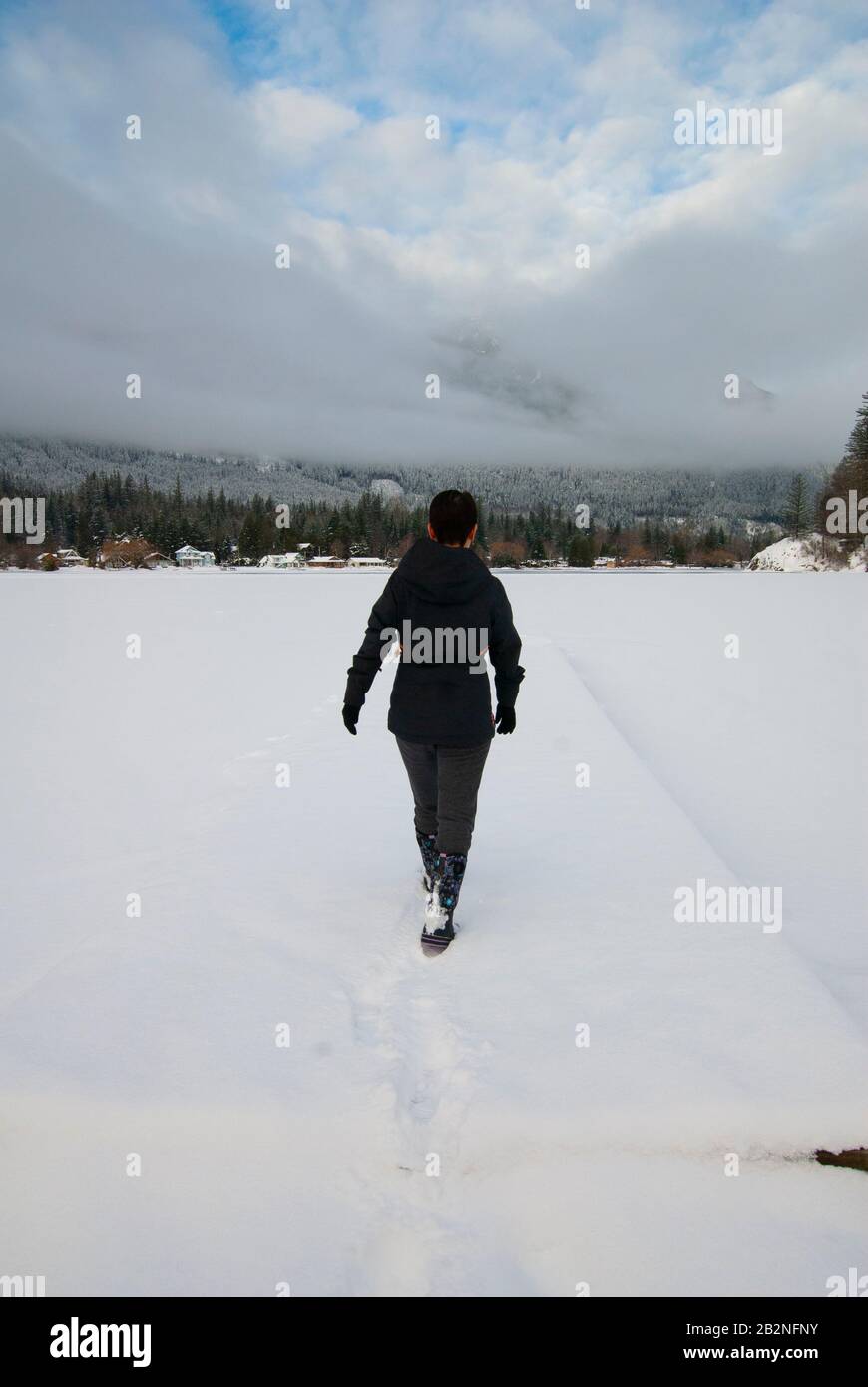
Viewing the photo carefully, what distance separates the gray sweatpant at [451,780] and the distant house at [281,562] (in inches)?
4021

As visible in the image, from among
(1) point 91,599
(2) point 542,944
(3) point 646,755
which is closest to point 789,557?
(1) point 91,599

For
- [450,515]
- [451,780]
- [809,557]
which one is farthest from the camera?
[809,557]

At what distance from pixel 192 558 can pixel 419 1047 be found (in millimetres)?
112091

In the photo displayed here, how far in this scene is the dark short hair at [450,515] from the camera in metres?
3.43

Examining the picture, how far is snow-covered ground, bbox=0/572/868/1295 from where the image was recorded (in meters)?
2.24

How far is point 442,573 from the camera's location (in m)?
3.43

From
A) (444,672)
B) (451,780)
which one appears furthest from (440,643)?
(451,780)

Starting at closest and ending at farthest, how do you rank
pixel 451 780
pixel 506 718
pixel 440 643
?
pixel 440 643, pixel 451 780, pixel 506 718

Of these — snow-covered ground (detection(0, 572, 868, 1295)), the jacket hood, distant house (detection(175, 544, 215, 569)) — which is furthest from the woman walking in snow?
distant house (detection(175, 544, 215, 569))

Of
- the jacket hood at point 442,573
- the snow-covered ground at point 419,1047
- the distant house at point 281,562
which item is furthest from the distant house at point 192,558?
the jacket hood at point 442,573

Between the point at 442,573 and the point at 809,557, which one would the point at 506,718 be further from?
the point at 809,557

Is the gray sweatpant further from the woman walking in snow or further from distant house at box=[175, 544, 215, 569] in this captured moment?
distant house at box=[175, 544, 215, 569]

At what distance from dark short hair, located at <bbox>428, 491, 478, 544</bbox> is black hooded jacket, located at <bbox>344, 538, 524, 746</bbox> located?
0.06 metres
